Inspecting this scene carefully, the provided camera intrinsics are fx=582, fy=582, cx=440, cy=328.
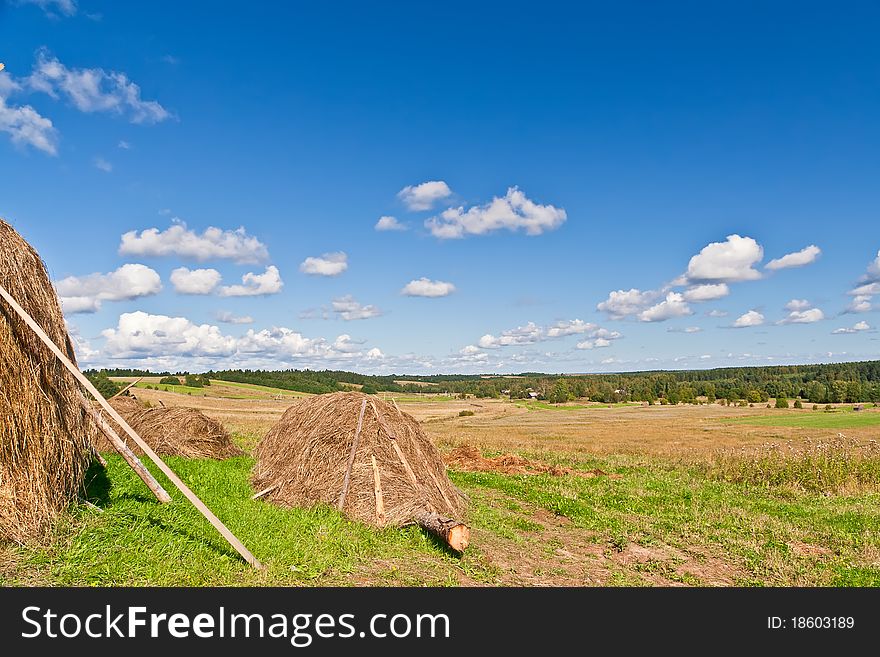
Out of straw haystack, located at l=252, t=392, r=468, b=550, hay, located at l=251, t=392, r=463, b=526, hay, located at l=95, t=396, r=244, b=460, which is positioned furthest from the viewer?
hay, located at l=95, t=396, r=244, b=460

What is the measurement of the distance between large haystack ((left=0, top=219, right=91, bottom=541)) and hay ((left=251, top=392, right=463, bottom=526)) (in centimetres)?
426

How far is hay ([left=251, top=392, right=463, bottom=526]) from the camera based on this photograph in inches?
432

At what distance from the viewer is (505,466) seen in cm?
2212

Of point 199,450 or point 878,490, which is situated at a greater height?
point 199,450

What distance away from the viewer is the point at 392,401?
13.9m

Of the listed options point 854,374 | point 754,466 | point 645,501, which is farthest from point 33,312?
point 854,374

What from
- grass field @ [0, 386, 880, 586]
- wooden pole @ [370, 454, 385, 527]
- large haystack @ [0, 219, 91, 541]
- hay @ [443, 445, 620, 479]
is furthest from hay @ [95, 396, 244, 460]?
large haystack @ [0, 219, 91, 541]

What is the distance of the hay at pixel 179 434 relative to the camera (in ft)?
55.7

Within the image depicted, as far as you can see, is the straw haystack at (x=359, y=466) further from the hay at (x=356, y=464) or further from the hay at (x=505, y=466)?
the hay at (x=505, y=466)

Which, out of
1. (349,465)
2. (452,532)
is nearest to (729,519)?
(452,532)

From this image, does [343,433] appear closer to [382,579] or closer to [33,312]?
[382,579]

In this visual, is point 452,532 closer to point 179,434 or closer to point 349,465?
point 349,465

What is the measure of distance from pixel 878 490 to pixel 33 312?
68.3ft

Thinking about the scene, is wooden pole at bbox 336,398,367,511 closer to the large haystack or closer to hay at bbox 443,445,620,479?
the large haystack
